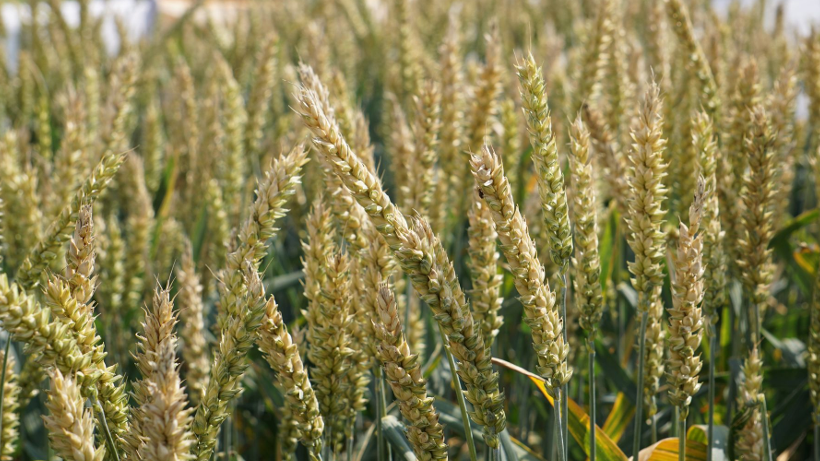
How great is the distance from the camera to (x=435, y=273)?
800 millimetres

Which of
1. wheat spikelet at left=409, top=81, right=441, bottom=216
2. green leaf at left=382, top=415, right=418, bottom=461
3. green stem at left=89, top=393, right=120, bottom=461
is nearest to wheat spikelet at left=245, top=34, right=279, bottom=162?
wheat spikelet at left=409, top=81, right=441, bottom=216

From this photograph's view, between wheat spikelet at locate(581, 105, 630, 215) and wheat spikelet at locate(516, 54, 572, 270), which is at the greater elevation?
A: wheat spikelet at locate(581, 105, 630, 215)

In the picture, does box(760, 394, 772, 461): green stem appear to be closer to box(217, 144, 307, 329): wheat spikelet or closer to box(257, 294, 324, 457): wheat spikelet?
box(257, 294, 324, 457): wheat spikelet

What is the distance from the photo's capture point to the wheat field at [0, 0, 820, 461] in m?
0.83

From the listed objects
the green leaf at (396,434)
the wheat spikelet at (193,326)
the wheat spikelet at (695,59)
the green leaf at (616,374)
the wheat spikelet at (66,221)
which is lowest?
the green leaf at (396,434)

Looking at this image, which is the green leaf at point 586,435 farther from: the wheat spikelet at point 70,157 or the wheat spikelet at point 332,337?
the wheat spikelet at point 70,157

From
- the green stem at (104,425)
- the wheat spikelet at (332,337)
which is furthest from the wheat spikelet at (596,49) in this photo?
the green stem at (104,425)

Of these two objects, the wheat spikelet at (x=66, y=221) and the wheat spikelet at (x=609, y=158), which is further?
the wheat spikelet at (x=609, y=158)

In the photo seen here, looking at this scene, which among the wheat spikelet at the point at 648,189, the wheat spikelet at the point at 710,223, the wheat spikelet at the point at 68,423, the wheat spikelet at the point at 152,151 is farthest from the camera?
the wheat spikelet at the point at 152,151

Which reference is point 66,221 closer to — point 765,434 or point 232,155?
point 232,155

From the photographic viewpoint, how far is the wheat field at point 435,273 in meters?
0.83

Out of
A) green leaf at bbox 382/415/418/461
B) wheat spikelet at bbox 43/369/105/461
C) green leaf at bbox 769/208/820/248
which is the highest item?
green leaf at bbox 769/208/820/248

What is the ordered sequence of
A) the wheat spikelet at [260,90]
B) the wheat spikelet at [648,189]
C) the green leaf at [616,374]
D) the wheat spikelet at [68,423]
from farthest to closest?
the wheat spikelet at [260,90] < the green leaf at [616,374] < the wheat spikelet at [648,189] < the wheat spikelet at [68,423]

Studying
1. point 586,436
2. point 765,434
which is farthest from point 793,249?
point 586,436
